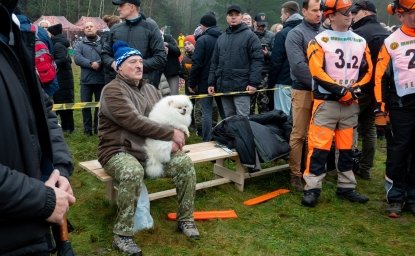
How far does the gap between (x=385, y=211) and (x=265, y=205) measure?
127cm

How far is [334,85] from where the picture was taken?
14.2ft

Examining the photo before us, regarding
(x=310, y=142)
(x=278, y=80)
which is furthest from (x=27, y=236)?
(x=278, y=80)

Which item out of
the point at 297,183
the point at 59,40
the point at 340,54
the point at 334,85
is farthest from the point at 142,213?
the point at 59,40

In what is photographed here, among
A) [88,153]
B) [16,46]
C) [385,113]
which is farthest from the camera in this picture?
[88,153]

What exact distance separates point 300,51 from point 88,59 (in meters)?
3.80

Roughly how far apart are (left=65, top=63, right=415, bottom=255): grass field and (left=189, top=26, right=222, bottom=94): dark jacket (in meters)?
2.32

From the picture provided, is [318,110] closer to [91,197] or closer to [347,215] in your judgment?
[347,215]

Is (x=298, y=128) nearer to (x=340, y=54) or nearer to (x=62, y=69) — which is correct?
(x=340, y=54)

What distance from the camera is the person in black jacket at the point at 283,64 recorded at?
6.09m

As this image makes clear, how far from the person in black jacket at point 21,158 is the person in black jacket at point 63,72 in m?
5.95

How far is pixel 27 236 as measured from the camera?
1.52 meters

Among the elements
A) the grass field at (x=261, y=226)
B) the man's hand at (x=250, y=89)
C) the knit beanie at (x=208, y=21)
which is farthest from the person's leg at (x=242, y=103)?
the knit beanie at (x=208, y=21)

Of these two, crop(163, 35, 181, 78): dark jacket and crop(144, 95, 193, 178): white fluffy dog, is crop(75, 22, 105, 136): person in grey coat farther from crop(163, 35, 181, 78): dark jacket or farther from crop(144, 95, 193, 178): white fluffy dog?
crop(144, 95, 193, 178): white fluffy dog

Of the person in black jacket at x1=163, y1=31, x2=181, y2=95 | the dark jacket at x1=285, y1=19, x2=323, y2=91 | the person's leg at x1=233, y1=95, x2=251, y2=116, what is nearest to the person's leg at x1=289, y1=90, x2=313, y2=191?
the dark jacket at x1=285, y1=19, x2=323, y2=91
